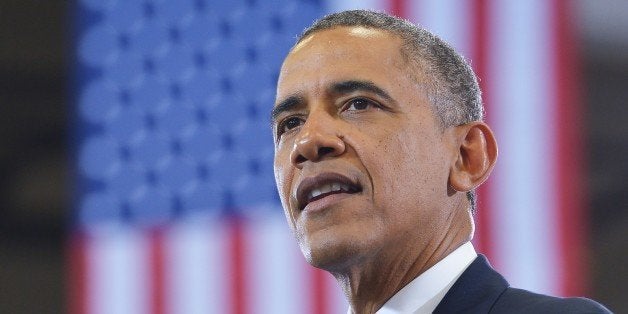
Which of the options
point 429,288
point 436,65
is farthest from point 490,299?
point 436,65

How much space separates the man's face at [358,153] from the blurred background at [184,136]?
168cm

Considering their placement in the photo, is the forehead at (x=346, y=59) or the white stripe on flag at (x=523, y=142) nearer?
the forehead at (x=346, y=59)

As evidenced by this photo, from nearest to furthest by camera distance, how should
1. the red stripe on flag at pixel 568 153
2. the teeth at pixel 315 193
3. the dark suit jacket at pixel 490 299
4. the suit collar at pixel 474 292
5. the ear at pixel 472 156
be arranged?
the dark suit jacket at pixel 490 299, the suit collar at pixel 474 292, the teeth at pixel 315 193, the ear at pixel 472 156, the red stripe on flag at pixel 568 153

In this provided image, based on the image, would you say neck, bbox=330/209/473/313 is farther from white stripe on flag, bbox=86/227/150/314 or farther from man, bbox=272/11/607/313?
white stripe on flag, bbox=86/227/150/314

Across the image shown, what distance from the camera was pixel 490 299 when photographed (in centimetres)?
178

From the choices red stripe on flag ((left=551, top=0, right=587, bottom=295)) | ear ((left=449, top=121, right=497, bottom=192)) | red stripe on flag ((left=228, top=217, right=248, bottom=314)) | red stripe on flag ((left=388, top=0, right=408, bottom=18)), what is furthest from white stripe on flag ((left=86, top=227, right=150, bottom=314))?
ear ((left=449, top=121, right=497, bottom=192))

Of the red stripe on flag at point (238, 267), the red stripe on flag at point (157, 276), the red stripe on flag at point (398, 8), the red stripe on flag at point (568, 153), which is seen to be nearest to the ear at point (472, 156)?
the red stripe on flag at point (568, 153)

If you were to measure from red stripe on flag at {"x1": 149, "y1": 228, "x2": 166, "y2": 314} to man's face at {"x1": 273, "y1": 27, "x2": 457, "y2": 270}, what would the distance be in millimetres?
2104

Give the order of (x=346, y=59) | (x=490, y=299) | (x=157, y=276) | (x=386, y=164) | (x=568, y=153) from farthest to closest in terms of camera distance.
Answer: (x=157, y=276), (x=568, y=153), (x=346, y=59), (x=386, y=164), (x=490, y=299)

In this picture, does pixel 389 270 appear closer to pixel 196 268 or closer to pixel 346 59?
pixel 346 59

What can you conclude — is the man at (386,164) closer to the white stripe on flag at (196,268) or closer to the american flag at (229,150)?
the american flag at (229,150)

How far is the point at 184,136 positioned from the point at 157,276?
53 cm

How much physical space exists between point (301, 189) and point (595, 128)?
1902 millimetres

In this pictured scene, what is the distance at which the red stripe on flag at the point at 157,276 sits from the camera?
13.2 ft
